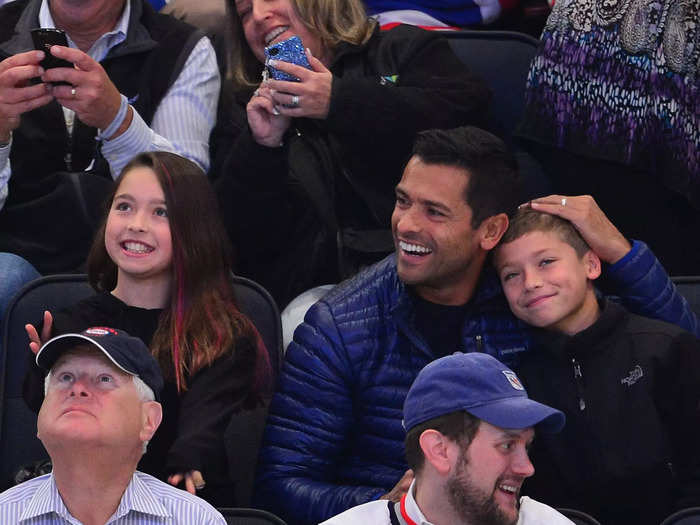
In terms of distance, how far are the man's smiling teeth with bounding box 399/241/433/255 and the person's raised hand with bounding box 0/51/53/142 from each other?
0.96 meters

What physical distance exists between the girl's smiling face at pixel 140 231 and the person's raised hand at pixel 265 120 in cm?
35

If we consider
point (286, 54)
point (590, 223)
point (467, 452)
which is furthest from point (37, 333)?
point (590, 223)

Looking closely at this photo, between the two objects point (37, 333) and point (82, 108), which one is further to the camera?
point (82, 108)

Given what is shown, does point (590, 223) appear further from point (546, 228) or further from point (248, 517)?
point (248, 517)

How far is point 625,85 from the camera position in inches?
145

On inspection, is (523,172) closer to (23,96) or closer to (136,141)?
(136,141)

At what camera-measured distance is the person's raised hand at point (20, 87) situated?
3.48 metres

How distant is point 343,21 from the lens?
154 inches

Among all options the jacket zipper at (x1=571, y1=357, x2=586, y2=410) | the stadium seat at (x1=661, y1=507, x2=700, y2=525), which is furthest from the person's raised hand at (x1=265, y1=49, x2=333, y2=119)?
the stadium seat at (x1=661, y1=507, x2=700, y2=525)

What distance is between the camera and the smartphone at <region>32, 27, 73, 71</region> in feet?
11.5

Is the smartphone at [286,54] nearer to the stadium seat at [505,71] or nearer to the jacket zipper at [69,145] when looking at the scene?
the jacket zipper at [69,145]

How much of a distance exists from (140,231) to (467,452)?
1.00 metres

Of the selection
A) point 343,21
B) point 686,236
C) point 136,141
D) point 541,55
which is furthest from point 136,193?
point 686,236

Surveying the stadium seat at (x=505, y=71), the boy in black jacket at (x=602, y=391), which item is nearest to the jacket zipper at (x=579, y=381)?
the boy in black jacket at (x=602, y=391)
